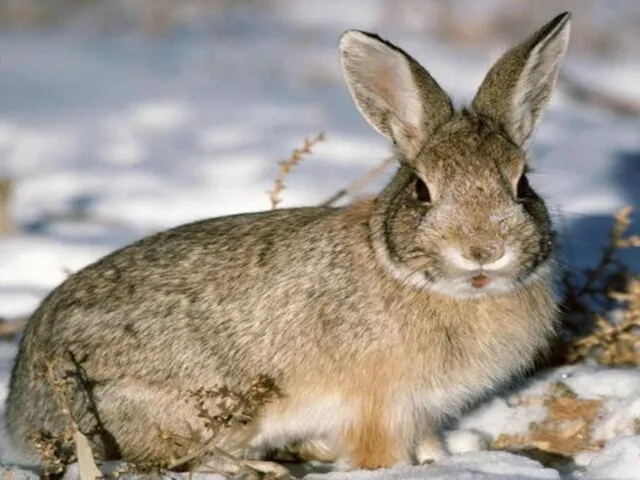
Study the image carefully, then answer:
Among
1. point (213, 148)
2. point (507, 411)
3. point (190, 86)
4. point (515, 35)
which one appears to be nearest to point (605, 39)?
point (515, 35)

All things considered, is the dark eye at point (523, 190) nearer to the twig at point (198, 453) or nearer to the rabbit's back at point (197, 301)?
the rabbit's back at point (197, 301)

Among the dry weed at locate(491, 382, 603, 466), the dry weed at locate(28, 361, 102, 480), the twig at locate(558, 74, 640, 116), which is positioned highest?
the twig at locate(558, 74, 640, 116)

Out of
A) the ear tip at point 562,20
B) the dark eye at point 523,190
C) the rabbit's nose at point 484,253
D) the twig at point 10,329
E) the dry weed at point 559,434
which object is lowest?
the dry weed at point 559,434

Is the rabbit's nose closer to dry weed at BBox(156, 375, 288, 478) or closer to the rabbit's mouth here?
the rabbit's mouth

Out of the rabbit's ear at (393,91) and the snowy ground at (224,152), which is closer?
the rabbit's ear at (393,91)

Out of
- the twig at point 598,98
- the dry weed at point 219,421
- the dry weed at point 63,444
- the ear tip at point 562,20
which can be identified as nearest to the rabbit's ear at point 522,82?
the ear tip at point 562,20

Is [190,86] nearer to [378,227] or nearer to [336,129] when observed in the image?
[336,129]

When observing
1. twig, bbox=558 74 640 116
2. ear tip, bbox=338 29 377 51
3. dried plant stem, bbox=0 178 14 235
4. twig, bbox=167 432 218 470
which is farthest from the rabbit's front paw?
twig, bbox=558 74 640 116
